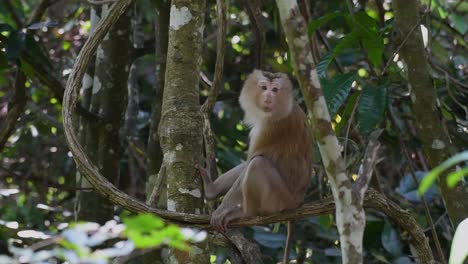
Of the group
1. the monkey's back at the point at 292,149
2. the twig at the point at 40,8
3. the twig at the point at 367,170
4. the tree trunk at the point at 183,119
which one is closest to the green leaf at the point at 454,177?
the twig at the point at 367,170

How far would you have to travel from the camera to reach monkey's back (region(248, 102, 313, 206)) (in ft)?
18.2

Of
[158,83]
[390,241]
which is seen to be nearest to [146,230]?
[158,83]

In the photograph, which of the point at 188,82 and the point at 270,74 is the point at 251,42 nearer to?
the point at 270,74

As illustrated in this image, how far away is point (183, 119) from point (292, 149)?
1.66 m

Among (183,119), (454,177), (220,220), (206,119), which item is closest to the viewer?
(454,177)

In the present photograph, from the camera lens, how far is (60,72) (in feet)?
24.2

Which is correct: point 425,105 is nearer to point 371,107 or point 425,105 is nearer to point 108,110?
point 371,107

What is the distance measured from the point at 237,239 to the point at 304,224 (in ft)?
9.50

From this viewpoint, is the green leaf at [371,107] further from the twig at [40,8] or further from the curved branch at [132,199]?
the twig at [40,8]

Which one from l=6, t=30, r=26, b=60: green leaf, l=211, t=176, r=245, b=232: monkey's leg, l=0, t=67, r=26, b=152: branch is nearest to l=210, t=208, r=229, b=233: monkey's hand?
l=211, t=176, r=245, b=232: monkey's leg

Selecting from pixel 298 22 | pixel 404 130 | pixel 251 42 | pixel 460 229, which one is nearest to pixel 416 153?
pixel 404 130

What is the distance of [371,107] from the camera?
4.98 m

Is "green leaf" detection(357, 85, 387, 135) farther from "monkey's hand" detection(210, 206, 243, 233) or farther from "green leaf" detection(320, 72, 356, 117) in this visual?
"monkey's hand" detection(210, 206, 243, 233)

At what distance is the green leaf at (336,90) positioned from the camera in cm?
486
